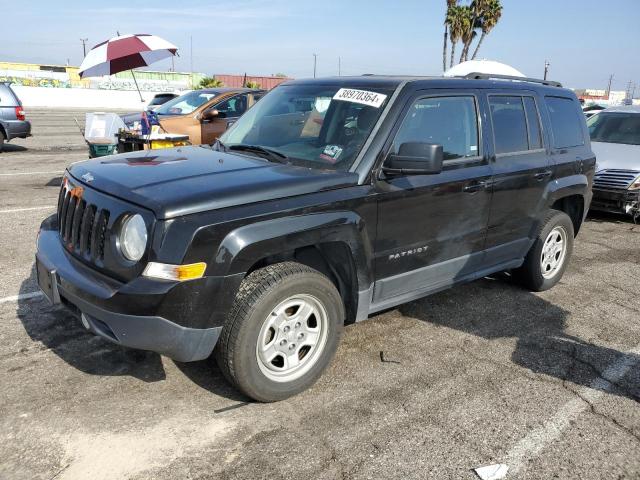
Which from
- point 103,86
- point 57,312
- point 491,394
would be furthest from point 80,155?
point 103,86

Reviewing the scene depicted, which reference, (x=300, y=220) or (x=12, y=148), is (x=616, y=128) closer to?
(x=300, y=220)

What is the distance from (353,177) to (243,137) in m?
1.21

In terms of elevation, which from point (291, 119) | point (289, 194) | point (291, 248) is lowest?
point (291, 248)

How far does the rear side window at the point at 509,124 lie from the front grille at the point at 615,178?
4.28 metres

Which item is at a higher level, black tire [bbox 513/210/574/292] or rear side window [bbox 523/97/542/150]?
rear side window [bbox 523/97/542/150]

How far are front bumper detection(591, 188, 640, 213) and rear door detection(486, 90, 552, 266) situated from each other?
412cm

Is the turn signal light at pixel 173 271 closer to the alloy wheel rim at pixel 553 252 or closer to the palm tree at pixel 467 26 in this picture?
the alloy wheel rim at pixel 553 252

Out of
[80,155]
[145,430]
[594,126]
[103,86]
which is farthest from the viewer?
[103,86]

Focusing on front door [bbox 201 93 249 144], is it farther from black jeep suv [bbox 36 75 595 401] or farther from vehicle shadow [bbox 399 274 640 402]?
vehicle shadow [bbox 399 274 640 402]

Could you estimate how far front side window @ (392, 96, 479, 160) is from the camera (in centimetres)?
375

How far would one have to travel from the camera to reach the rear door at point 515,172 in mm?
4391

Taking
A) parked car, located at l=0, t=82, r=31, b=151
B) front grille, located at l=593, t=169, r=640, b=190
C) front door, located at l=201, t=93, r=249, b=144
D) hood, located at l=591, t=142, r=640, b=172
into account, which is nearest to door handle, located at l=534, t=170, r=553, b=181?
front grille, located at l=593, t=169, r=640, b=190

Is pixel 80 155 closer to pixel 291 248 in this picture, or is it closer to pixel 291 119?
pixel 291 119

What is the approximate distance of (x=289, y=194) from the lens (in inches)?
123
